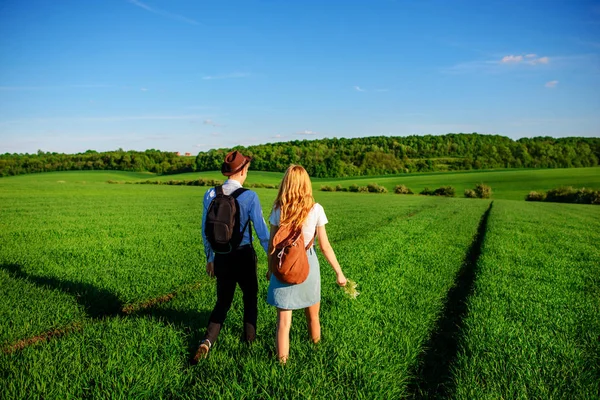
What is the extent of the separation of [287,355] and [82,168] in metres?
97.0

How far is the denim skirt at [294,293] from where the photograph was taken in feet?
13.0

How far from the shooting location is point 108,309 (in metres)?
6.63

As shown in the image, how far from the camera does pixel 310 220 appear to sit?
3969 millimetres

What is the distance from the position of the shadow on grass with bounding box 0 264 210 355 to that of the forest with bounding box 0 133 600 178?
226ft

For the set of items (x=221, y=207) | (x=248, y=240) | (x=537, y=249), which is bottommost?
(x=537, y=249)

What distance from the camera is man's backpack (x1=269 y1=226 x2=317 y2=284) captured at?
12.5ft

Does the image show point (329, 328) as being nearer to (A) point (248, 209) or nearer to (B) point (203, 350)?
(B) point (203, 350)

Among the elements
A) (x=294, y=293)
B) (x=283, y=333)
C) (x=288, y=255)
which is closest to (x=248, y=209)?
(x=288, y=255)

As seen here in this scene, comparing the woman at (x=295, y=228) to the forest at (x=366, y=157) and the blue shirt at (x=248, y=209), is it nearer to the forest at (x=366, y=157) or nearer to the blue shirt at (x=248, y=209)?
the blue shirt at (x=248, y=209)

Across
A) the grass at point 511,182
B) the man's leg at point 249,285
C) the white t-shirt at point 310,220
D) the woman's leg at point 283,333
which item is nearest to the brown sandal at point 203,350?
the man's leg at point 249,285

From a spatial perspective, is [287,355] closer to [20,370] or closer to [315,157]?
A: [20,370]

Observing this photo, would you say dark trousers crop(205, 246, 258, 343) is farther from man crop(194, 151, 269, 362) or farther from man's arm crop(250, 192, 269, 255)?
man's arm crop(250, 192, 269, 255)

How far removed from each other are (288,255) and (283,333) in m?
0.92

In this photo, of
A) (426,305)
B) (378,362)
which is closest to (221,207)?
(378,362)
